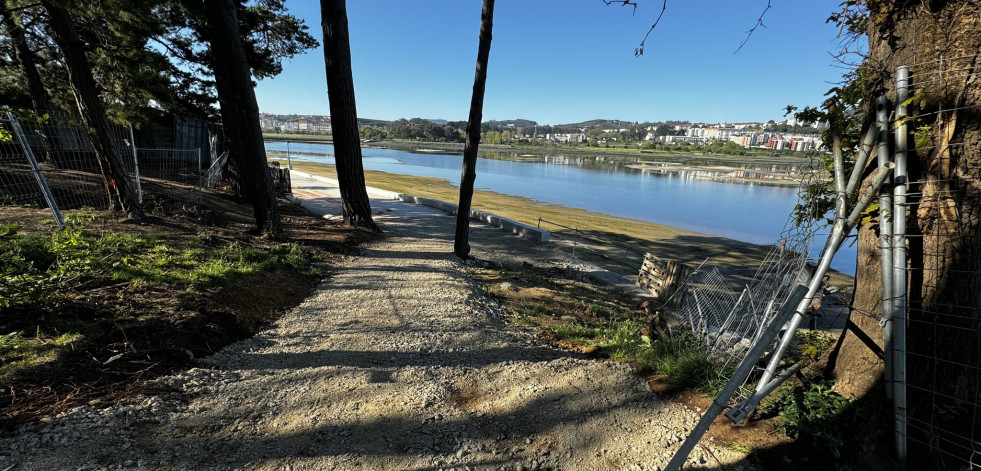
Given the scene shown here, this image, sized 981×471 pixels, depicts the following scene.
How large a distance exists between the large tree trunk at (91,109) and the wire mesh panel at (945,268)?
9.62 metres

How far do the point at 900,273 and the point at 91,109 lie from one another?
10117 millimetres

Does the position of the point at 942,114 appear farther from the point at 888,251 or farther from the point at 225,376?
the point at 225,376

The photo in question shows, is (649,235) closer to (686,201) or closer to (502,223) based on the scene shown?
(502,223)

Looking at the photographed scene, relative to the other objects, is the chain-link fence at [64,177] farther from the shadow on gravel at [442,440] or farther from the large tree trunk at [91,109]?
Result: the shadow on gravel at [442,440]

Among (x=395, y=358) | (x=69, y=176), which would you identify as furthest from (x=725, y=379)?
(x=69, y=176)

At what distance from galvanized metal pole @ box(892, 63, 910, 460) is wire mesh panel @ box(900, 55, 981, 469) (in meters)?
0.05

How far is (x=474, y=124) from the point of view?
28.5ft

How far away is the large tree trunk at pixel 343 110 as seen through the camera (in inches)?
377

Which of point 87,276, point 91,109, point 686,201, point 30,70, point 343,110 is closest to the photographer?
point 87,276

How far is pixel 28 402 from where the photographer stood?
2613 mm

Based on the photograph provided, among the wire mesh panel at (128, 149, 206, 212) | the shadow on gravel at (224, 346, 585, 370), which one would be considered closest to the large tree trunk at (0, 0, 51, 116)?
the wire mesh panel at (128, 149, 206, 212)

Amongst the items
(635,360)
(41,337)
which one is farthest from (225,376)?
(635,360)

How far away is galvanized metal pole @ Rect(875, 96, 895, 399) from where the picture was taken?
2.13 metres

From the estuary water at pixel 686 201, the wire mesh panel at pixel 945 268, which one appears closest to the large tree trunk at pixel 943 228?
→ the wire mesh panel at pixel 945 268
